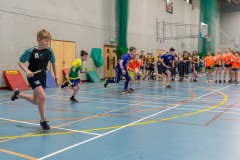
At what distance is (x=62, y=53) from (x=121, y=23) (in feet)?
18.2

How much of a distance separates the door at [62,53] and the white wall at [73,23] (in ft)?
1.10

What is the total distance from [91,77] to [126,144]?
1320 cm

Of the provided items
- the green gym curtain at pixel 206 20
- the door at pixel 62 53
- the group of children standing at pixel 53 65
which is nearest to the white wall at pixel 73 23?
the door at pixel 62 53

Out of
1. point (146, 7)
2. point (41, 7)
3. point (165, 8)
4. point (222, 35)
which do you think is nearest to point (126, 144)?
point (41, 7)

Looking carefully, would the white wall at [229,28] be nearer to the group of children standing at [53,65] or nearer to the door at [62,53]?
the group of children standing at [53,65]

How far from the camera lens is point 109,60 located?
1911cm

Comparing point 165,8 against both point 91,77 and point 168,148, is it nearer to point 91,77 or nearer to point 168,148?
point 91,77

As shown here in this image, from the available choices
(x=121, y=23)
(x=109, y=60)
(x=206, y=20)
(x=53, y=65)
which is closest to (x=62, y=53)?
(x=109, y=60)

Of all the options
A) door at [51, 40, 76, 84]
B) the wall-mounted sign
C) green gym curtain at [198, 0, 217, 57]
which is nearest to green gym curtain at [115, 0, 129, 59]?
door at [51, 40, 76, 84]

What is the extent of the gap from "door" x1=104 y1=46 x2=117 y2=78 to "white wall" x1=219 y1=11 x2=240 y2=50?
24688 millimetres

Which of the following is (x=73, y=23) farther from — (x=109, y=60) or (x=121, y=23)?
(x=109, y=60)

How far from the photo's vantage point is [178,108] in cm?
689

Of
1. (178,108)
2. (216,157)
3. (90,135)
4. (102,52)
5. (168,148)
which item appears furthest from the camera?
(102,52)

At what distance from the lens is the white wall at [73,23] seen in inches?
487
